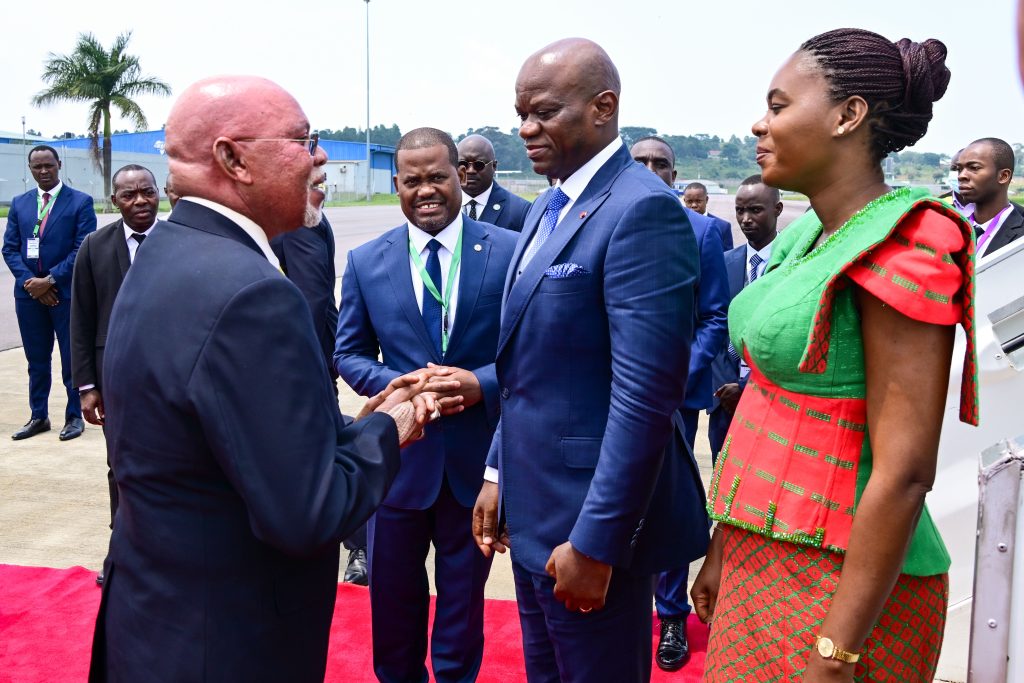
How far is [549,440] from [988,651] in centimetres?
112

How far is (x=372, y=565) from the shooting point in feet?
11.3

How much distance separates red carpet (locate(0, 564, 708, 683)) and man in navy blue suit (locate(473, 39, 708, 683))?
1.43m

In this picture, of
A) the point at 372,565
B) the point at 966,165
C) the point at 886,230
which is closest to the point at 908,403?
the point at 886,230

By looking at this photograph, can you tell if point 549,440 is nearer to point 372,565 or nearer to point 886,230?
point 886,230

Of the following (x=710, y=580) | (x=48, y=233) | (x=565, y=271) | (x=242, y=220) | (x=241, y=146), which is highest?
(x=241, y=146)

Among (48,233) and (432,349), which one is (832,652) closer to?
(432,349)

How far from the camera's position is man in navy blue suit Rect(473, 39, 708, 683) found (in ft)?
6.95

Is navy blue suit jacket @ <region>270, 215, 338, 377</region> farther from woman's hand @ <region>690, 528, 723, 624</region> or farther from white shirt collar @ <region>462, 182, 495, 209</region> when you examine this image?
woman's hand @ <region>690, 528, 723, 624</region>

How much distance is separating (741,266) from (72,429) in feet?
17.5

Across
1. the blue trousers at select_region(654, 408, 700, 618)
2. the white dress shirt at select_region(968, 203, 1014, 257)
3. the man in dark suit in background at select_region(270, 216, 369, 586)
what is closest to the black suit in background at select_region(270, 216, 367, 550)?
the man in dark suit in background at select_region(270, 216, 369, 586)

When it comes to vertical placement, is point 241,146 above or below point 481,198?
above

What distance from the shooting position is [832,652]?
1.66 meters

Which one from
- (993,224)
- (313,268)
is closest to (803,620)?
(313,268)

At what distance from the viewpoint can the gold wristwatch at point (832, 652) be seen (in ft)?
5.45
